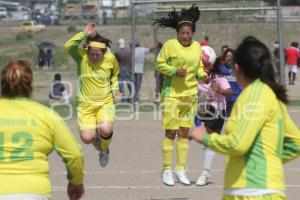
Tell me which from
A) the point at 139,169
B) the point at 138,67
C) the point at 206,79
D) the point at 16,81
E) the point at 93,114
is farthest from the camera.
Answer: the point at 138,67

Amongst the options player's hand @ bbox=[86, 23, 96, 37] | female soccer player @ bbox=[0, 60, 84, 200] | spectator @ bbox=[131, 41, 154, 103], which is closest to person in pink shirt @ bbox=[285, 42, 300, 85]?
spectator @ bbox=[131, 41, 154, 103]

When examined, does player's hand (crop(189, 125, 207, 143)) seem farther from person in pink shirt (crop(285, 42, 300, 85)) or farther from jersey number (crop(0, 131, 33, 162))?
person in pink shirt (crop(285, 42, 300, 85))

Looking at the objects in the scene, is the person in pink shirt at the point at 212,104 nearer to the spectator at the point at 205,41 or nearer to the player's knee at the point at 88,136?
the player's knee at the point at 88,136

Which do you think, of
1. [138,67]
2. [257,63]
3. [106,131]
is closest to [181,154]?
[106,131]

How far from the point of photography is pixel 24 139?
17.7 ft

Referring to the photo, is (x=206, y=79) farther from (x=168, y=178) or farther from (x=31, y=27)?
(x=31, y=27)

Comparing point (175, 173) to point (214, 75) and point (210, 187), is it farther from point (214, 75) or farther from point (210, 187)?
point (214, 75)

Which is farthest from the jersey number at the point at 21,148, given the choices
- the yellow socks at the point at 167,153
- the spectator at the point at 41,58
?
the spectator at the point at 41,58

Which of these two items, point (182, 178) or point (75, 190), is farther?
point (182, 178)

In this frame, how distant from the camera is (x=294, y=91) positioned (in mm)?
26406

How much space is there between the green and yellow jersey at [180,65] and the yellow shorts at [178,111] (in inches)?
3.0

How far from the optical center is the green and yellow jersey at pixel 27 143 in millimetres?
5344

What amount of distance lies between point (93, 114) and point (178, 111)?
1498 millimetres

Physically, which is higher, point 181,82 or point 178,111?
point 181,82
